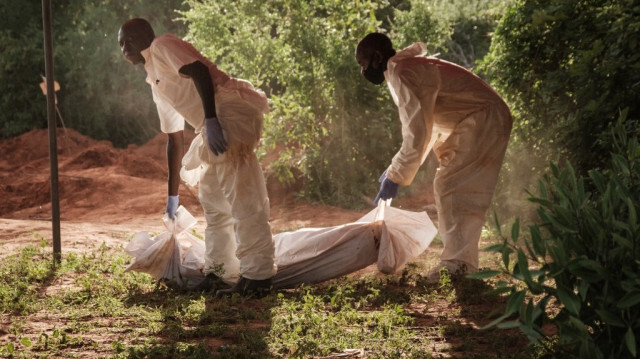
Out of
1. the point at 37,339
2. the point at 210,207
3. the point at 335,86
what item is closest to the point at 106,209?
the point at 335,86

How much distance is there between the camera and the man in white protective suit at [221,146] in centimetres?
414

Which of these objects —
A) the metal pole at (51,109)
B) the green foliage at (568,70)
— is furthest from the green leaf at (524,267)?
the metal pole at (51,109)

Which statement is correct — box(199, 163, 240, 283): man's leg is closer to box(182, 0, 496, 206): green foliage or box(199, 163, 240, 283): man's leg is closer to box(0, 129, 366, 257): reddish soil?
box(0, 129, 366, 257): reddish soil

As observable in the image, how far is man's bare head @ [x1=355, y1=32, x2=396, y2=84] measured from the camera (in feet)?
14.5

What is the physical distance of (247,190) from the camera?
418 centimetres

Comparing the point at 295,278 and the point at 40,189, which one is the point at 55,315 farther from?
the point at 40,189

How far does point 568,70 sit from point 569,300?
3.85 metres

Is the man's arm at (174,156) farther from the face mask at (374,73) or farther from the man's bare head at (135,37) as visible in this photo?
the face mask at (374,73)

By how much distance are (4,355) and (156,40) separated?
6.83 ft

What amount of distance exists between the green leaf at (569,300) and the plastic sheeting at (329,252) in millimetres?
2341

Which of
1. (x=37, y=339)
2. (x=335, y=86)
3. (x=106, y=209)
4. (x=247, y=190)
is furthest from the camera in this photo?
(x=106, y=209)

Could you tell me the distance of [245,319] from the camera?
11.9ft

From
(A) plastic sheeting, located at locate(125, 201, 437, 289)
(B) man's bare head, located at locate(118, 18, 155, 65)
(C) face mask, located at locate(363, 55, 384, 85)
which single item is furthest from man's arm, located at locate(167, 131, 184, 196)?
(C) face mask, located at locate(363, 55, 384, 85)

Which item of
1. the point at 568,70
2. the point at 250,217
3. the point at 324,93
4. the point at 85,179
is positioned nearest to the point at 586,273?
the point at 250,217
